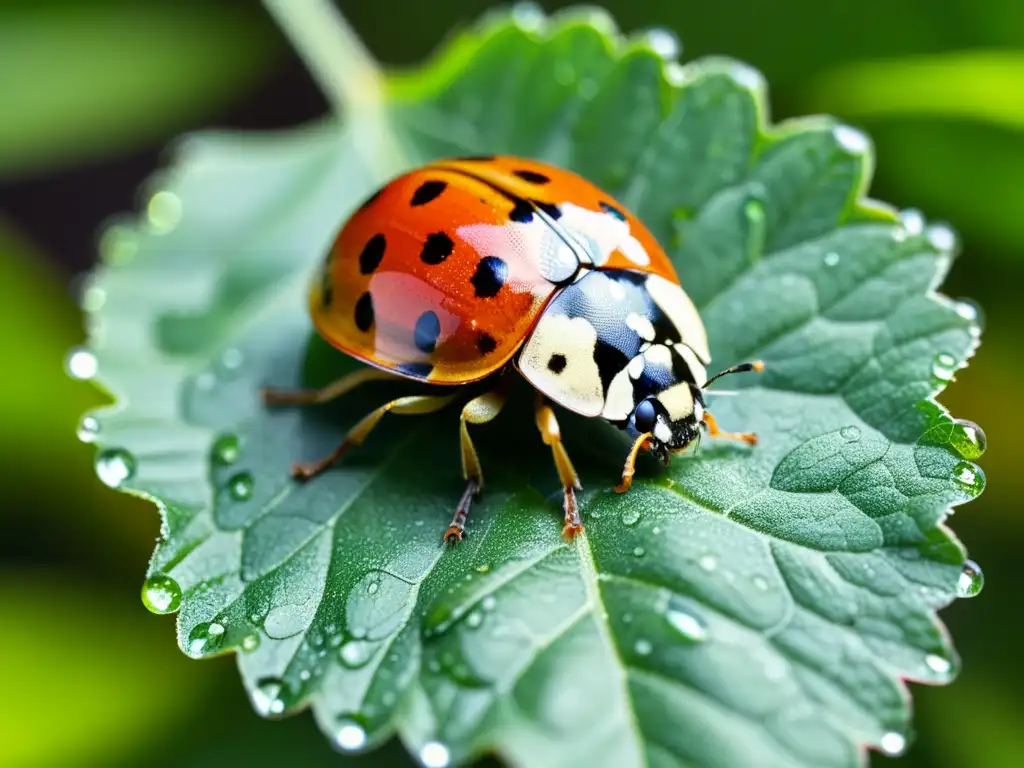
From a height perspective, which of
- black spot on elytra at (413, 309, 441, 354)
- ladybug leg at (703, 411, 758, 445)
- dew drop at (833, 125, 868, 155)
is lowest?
ladybug leg at (703, 411, 758, 445)

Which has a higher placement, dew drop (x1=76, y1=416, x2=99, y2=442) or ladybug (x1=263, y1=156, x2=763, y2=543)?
ladybug (x1=263, y1=156, x2=763, y2=543)

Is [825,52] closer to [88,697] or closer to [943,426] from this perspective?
[943,426]

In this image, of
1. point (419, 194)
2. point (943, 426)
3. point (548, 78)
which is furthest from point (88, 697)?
point (943, 426)

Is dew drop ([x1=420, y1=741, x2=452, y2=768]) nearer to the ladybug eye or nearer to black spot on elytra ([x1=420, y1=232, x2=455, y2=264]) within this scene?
the ladybug eye

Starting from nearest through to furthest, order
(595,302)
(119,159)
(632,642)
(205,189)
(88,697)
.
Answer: (632,642)
(595,302)
(88,697)
(205,189)
(119,159)

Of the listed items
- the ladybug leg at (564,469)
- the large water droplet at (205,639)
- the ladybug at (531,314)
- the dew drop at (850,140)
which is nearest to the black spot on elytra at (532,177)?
the ladybug at (531,314)

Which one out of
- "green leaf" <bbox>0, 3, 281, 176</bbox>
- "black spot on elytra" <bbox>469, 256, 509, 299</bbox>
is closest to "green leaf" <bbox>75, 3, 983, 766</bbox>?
"black spot on elytra" <bbox>469, 256, 509, 299</bbox>

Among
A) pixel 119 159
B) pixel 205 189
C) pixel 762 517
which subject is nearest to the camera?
pixel 762 517

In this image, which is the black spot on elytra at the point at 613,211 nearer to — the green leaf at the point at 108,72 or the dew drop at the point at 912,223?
the dew drop at the point at 912,223
